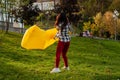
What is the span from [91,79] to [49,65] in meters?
3.77

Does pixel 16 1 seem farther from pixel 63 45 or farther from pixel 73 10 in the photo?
pixel 63 45

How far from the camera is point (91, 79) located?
467 inches

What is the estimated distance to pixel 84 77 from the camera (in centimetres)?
1218

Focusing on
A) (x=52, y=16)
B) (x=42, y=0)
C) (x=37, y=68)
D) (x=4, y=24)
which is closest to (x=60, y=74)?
(x=37, y=68)

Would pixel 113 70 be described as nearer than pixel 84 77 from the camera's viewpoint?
No

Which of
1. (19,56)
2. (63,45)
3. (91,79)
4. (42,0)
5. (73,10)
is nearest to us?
(91,79)

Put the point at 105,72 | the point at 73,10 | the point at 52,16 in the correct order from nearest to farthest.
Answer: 1. the point at 105,72
2. the point at 73,10
3. the point at 52,16

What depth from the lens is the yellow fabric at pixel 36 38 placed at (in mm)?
13516

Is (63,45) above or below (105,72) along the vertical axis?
above

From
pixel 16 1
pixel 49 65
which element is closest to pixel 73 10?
pixel 16 1

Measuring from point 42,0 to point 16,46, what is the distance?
47.4 meters

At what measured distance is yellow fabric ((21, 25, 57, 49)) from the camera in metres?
13.5

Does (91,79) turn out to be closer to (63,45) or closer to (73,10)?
(63,45)

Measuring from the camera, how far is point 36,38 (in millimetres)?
13719
